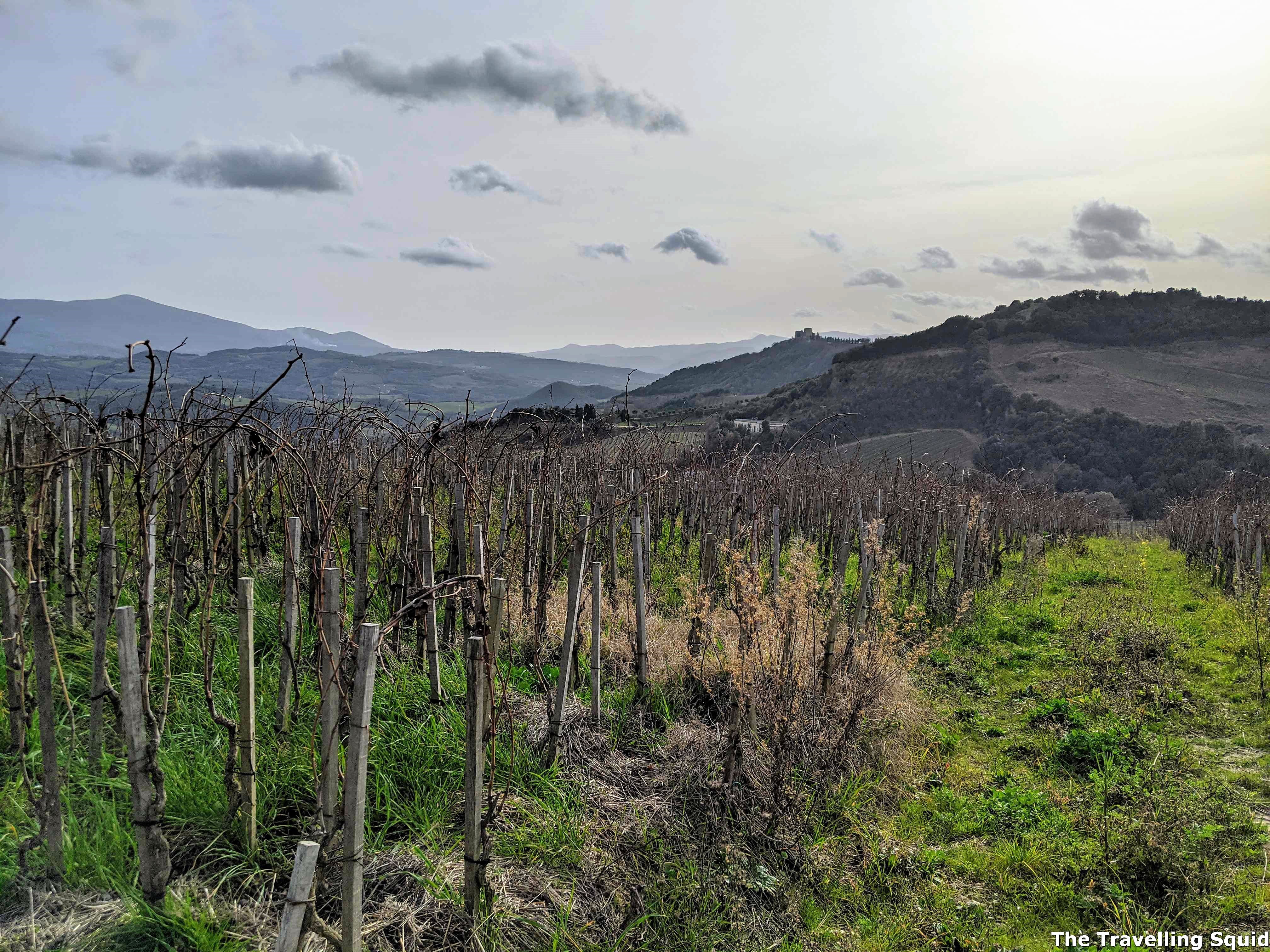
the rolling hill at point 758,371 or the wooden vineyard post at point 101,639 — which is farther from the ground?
the rolling hill at point 758,371

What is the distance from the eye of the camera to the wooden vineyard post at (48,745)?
238 cm

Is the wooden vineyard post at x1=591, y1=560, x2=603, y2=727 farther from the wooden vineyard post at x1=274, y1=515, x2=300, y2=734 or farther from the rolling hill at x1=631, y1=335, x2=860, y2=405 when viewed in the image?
the rolling hill at x1=631, y1=335, x2=860, y2=405

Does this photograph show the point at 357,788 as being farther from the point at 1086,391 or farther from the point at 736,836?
the point at 1086,391

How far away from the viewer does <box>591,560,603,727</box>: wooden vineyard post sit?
434 centimetres

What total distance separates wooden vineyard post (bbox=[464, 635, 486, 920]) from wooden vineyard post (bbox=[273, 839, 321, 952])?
2.49 ft

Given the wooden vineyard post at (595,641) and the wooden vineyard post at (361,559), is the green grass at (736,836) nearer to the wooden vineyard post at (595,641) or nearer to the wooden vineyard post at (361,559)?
the wooden vineyard post at (595,641)

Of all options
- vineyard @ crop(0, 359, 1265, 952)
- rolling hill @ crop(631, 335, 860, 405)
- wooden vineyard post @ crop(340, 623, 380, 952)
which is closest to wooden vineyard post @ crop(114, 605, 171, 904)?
vineyard @ crop(0, 359, 1265, 952)

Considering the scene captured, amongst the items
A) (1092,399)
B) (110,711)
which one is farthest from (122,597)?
(1092,399)

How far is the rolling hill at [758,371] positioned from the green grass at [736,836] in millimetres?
121149

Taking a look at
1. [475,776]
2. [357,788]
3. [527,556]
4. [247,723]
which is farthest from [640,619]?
[357,788]

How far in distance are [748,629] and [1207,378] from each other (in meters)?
80.3

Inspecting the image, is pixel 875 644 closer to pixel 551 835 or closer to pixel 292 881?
pixel 551 835

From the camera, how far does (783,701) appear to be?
4.38m

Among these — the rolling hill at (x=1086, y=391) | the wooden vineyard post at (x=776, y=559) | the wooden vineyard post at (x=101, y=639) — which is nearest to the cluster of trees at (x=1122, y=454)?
the rolling hill at (x=1086, y=391)
